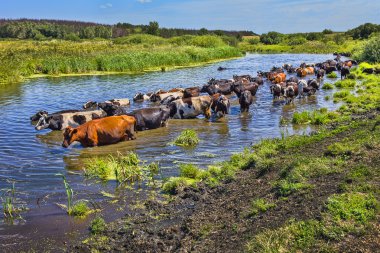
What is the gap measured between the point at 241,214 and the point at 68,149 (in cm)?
772

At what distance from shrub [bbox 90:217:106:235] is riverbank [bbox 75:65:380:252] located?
0.11 metres

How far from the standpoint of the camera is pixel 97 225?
7.38 m

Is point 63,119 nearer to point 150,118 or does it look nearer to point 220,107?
point 150,118

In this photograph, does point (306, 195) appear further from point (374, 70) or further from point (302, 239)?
point (374, 70)

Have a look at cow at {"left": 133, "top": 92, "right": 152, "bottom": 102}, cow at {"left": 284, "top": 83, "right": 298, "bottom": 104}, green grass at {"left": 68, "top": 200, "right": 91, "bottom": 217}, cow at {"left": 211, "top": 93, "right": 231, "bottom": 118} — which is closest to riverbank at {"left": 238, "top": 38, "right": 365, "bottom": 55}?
cow at {"left": 284, "top": 83, "right": 298, "bottom": 104}

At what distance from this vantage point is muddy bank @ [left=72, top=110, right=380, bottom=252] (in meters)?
6.04

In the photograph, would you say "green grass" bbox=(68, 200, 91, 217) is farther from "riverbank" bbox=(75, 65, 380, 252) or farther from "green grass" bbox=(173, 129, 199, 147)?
"green grass" bbox=(173, 129, 199, 147)

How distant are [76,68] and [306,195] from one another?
33.2m

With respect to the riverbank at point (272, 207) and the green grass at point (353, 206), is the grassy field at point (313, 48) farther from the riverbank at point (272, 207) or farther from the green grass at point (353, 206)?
the green grass at point (353, 206)

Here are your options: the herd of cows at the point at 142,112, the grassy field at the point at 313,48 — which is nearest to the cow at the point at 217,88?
the herd of cows at the point at 142,112

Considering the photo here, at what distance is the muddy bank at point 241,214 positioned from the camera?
238 inches

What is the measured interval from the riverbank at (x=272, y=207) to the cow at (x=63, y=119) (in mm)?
8124

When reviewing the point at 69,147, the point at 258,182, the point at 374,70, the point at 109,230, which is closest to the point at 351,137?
the point at 258,182

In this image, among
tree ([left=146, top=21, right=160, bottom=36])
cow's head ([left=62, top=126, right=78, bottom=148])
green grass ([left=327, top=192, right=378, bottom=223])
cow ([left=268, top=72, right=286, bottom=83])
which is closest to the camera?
green grass ([left=327, top=192, right=378, bottom=223])
